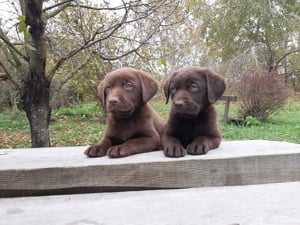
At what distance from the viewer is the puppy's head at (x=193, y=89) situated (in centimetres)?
252

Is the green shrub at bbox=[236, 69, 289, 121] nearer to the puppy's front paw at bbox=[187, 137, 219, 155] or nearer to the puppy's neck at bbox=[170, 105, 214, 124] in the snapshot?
the puppy's neck at bbox=[170, 105, 214, 124]

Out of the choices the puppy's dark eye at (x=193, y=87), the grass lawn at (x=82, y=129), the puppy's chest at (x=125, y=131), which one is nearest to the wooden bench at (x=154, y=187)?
the puppy's chest at (x=125, y=131)

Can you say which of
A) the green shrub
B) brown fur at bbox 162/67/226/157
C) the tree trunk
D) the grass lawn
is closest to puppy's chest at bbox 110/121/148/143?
brown fur at bbox 162/67/226/157

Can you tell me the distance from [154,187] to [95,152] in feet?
1.68

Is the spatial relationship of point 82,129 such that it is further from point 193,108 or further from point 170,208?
point 170,208

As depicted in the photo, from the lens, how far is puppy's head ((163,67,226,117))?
2520 mm

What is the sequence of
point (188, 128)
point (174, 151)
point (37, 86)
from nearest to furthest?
A: 1. point (174, 151)
2. point (188, 128)
3. point (37, 86)

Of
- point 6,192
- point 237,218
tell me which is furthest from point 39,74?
point 237,218

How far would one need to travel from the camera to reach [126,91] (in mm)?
2561

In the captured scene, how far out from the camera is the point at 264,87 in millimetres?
12477

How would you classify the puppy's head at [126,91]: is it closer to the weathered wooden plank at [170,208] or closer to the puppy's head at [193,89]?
the puppy's head at [193,89]

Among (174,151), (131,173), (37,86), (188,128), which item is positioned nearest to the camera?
(131,173)

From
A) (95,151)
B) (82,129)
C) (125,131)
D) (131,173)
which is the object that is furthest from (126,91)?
(82,129)

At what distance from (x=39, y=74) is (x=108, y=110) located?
10.5ft
